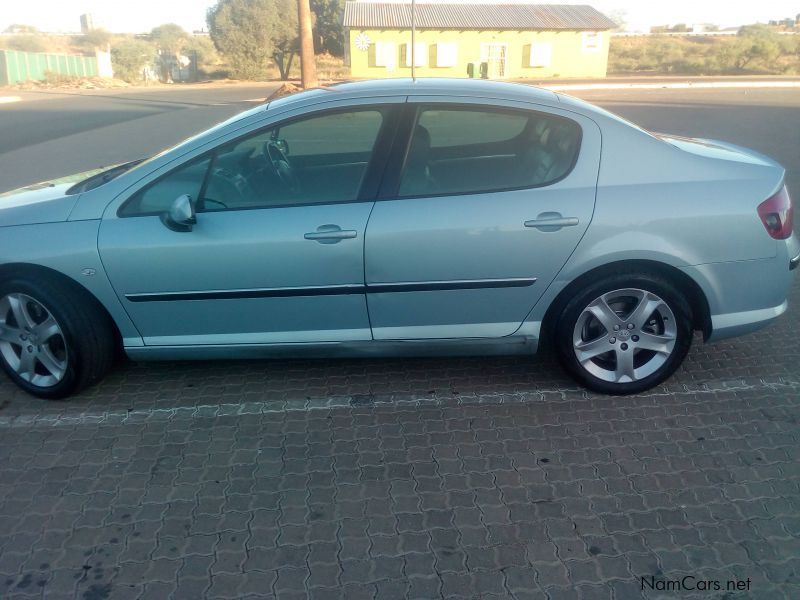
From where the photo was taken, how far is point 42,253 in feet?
11.6

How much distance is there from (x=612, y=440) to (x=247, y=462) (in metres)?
1.74

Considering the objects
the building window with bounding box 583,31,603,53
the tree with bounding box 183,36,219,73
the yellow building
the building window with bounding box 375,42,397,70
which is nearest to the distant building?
the tree with bounding box 183,36,219,73

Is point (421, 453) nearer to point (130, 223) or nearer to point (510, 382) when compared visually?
point (510, 382)

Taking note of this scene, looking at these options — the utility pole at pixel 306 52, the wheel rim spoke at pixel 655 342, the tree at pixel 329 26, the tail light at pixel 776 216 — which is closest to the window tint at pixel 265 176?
the wheel rim spoke at pixel 655 342

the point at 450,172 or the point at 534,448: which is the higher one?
the point at 450,172

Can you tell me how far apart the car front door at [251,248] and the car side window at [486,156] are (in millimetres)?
198

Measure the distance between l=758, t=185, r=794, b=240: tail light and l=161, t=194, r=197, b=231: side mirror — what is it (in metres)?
2.83

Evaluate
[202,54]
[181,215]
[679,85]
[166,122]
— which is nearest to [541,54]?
[679,85]

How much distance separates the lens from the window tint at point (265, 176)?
3.55 m

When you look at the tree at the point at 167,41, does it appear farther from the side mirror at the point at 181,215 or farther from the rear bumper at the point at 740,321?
the rear bumper at the point at 740,321

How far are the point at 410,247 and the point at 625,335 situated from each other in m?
1.24

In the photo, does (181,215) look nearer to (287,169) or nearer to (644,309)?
(287,169)

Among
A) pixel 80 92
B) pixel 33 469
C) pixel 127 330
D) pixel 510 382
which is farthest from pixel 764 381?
pixel 80 92

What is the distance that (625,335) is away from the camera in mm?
3635
